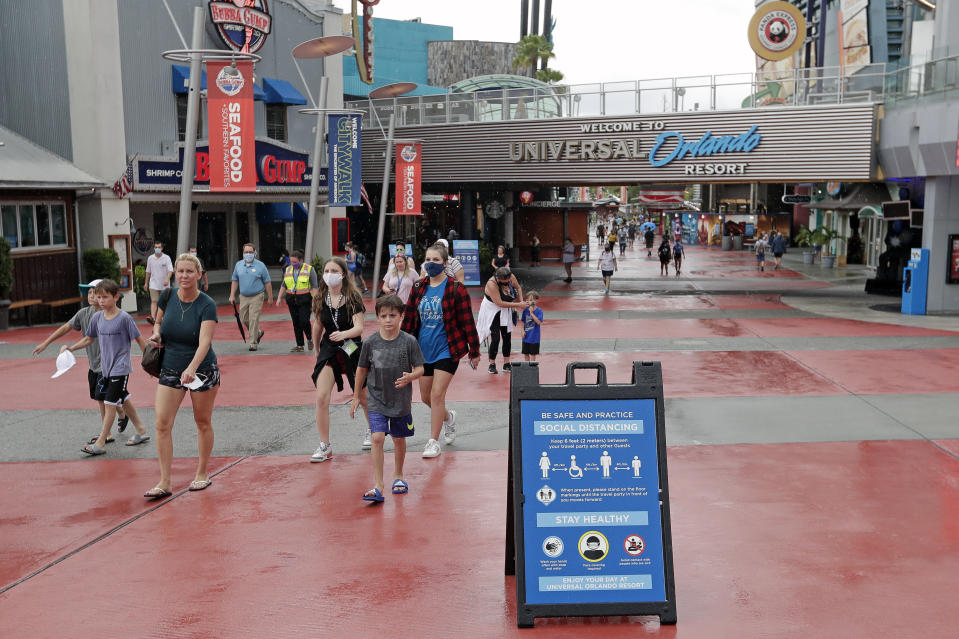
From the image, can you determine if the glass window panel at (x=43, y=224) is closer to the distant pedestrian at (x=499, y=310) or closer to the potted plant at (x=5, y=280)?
the potted plant at (x=5, y=280)

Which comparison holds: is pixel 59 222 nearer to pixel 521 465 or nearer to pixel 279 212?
pixel 279 212

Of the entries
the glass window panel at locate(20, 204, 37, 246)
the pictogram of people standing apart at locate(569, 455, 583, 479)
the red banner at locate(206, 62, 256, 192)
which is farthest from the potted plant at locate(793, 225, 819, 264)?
the pictogram of people standing apart at locate(569, 455, 583, 479)

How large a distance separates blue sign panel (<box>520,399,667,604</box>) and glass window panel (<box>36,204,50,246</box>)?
717 inches

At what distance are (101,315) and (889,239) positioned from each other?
2311 cm

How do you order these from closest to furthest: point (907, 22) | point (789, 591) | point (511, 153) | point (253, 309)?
point (789, 591) < point (253, 309) < point (511, 153) < point (907, 22)

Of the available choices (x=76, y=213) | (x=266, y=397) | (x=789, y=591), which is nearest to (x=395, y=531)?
(x=789, y=591)

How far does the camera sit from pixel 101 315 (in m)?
8.80

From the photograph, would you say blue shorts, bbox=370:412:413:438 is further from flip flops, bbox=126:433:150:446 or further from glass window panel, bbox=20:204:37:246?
glass window panel, bbox=20:204:37:246

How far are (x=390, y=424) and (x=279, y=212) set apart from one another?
80.3 feet

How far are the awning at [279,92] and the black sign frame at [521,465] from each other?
23.7 metres

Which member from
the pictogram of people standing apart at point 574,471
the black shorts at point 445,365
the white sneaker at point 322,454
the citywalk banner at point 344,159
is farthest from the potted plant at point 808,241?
the pictogram of people standing apart at point 574,471

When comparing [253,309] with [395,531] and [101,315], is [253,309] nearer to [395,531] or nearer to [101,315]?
[101,315]

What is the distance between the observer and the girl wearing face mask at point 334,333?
27.3ft

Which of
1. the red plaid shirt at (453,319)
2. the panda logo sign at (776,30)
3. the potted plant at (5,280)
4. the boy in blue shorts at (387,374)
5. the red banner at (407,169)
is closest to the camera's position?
the boy in blue shorts at (387,374)
